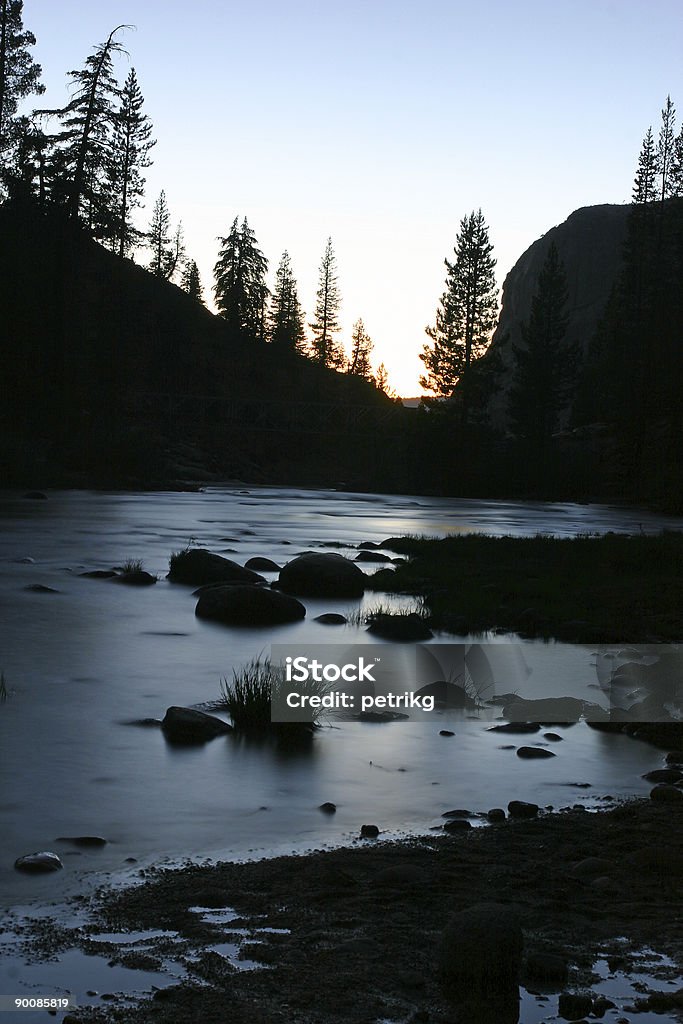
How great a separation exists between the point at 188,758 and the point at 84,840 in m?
1.55

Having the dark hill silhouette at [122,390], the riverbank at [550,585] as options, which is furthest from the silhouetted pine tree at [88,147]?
the riverbank at [550,585]

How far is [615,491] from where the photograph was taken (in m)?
58.4

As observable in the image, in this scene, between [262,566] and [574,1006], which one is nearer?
[574,1006]

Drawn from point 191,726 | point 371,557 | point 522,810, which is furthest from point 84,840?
point 371,557

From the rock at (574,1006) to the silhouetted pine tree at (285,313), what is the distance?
352ft

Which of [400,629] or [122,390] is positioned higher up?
[122,390]

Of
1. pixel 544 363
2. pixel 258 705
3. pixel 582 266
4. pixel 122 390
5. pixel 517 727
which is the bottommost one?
pixel 517 727

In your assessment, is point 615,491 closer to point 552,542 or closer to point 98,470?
point 98,470

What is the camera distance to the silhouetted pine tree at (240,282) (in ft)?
339

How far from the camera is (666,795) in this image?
19.4ft

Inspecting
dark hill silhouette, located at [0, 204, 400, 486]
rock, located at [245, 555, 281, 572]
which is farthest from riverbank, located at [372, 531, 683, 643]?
dark hill silhouette, located at [0, 204, 400, 486]

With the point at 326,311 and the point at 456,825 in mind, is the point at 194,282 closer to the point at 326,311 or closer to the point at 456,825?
the point at 326,311

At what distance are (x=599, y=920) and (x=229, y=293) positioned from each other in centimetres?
10263

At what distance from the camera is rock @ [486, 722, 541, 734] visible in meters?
7.59
